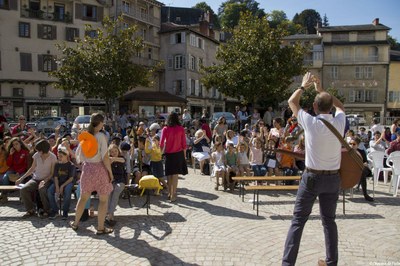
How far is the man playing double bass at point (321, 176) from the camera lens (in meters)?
3.86

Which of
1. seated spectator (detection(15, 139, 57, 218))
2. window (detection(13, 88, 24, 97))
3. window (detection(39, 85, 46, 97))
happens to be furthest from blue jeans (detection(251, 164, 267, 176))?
window (detection(39, 85, 46, 97))

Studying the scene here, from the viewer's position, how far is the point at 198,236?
5.68m

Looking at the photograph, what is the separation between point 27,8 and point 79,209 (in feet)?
120

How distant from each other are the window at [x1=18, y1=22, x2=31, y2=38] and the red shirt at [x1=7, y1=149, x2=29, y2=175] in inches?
1266

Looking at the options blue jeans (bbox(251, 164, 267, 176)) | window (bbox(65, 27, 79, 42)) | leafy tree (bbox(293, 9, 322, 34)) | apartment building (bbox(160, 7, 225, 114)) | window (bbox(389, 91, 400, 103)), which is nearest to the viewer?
blue jeans (bbox(251, 164, 267, 176))

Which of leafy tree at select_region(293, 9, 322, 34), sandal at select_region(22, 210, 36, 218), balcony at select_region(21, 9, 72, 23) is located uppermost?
leafy tree at select_region(293, 9, 322, 34)

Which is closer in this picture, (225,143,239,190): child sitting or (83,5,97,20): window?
(225,143,239,190): child sitting

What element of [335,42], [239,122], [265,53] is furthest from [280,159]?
[335,42]

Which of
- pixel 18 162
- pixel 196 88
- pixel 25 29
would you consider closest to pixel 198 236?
pixel 18 162

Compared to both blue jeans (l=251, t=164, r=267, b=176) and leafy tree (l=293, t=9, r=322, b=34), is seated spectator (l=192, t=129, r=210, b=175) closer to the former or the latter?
blue jeans (l=251, t=164, r=267, b=176)

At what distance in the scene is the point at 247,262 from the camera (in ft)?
15.3

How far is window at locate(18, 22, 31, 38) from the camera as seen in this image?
117ft

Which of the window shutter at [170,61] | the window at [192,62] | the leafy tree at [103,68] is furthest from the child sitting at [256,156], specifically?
the window shutter at [170,61]

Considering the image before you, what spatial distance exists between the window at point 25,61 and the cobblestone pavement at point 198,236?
105 ft
